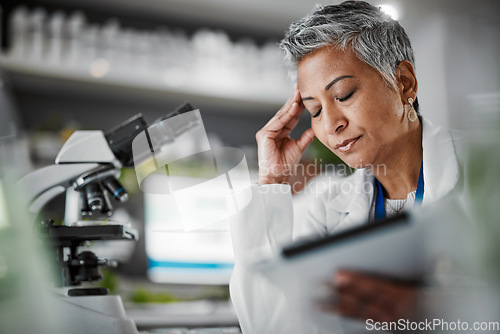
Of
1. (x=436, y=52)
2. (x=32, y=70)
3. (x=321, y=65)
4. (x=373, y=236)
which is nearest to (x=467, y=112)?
(x=436, y=52)

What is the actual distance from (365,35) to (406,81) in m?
0.09

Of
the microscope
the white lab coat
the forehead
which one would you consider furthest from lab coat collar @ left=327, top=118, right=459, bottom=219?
the microscope

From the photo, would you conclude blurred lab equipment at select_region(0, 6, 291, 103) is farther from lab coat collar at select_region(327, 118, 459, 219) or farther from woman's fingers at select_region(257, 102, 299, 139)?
lab coat collar at select_region(327, 118, 459, 219)

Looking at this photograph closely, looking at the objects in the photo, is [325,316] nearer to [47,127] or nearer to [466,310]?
[466,310]

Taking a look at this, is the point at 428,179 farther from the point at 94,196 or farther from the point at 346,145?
the point at 94,196

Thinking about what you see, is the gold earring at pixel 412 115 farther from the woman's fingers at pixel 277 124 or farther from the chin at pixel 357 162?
the woman's fingers at pixel 277 124

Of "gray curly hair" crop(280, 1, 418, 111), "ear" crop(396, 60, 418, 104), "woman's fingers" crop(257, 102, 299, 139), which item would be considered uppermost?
"gray curly hair" crop(280, 1, 418, 111)

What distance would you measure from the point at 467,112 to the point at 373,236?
0.31 meters

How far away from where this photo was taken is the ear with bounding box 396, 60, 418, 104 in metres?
0.65

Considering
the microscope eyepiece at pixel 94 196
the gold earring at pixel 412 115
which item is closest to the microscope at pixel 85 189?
the microscope eyepiece at pixel 94 196

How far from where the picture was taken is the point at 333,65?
0.65 meters

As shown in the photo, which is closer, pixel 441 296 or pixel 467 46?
pixel 441 296

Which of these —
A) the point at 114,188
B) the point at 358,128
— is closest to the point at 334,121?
the point at 358,128

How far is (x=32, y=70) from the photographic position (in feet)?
6.37
